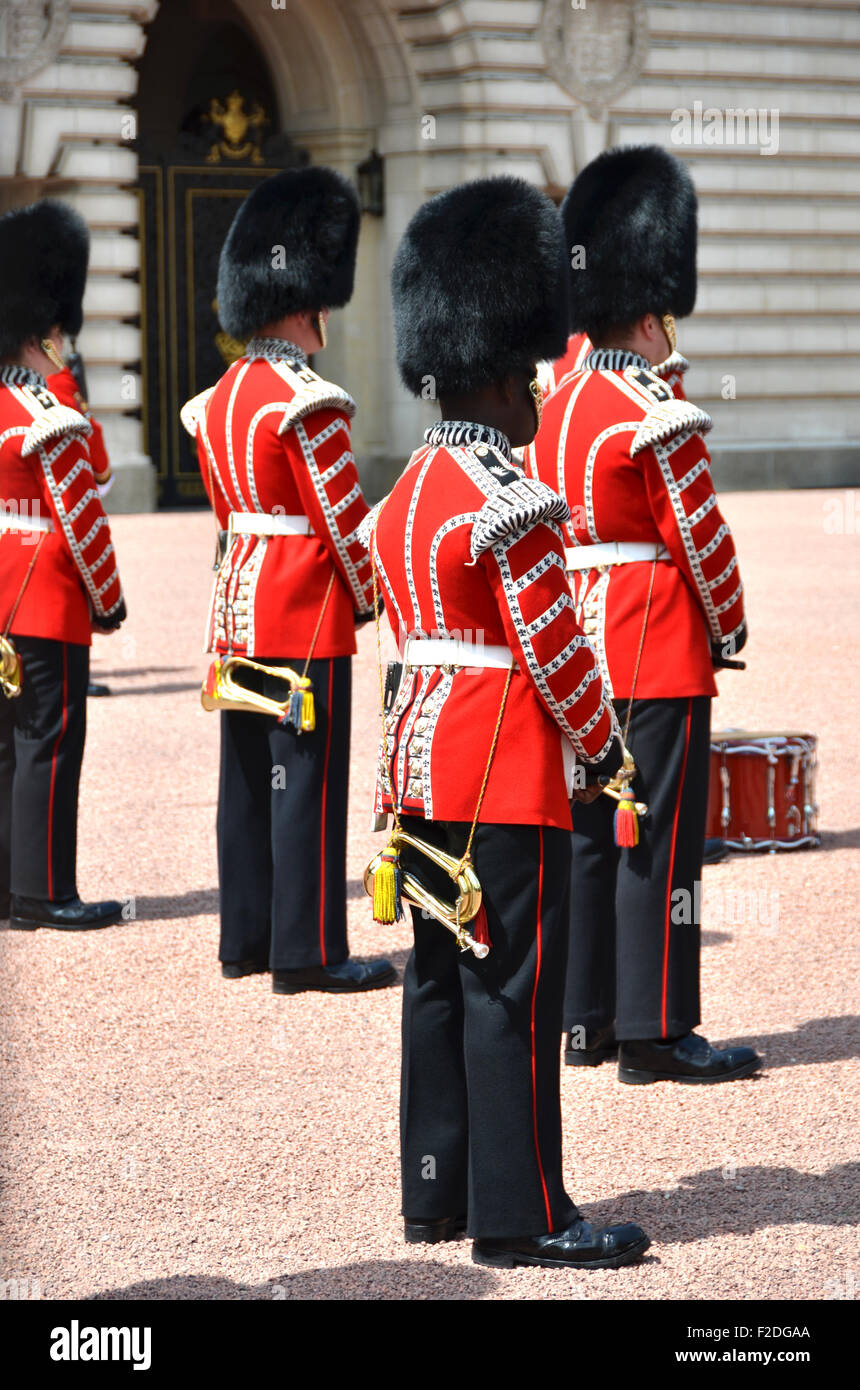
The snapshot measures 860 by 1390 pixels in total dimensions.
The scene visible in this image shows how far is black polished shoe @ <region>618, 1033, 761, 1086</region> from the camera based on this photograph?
12.6 feet

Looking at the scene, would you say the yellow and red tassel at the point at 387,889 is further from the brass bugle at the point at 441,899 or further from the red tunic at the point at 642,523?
the red tunic at the point at 642,523

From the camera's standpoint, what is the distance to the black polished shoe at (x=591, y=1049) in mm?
4004

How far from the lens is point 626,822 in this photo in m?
3.74

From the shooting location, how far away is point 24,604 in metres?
4.96

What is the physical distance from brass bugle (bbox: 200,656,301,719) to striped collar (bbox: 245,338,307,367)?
64cm

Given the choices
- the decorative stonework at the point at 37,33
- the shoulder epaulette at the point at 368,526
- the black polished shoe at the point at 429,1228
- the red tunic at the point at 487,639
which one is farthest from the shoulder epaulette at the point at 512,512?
the decorative stonework at the point at 37,33

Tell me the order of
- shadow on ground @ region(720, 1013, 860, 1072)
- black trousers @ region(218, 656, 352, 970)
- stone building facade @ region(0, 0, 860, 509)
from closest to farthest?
shadow on ground @ region(720, 1013, 860, 1072), black trousers @ region(218, 656, 352, 970), stone building facade @ region(0, 0, 860, 509)

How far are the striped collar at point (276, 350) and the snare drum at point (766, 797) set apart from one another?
197 cm

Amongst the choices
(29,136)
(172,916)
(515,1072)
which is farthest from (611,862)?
(29,136)

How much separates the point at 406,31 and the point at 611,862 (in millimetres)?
13715

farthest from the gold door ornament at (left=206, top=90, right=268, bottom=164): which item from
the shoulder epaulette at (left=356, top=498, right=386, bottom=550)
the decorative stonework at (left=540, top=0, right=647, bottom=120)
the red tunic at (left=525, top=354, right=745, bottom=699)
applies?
the shoulder epaulette at (left=356, top=498, right=386, bottom=550)

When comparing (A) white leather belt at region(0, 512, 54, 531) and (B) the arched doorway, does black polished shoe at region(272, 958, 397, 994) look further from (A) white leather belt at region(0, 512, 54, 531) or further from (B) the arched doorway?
(B) the arched doorway

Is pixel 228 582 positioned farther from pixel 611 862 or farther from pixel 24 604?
pixel 611 862

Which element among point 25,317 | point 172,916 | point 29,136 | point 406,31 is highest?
point 406,31
